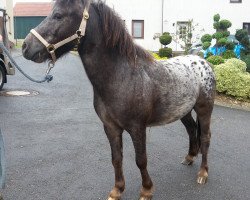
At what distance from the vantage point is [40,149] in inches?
238

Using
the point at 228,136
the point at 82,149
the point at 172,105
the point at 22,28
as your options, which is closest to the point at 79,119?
the point at 82,149

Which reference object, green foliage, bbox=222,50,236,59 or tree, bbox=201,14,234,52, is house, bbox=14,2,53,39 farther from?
green foliage, bbox=222,50,236,59

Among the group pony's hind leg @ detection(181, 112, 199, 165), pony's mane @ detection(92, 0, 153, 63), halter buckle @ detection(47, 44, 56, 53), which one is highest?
pony's mane @ detection(92, 0, 153, 63)

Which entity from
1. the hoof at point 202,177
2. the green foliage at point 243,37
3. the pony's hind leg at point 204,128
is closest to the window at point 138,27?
the green foliage at point 243,37

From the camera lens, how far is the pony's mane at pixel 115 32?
362cm

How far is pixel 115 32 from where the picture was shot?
3.65 meters

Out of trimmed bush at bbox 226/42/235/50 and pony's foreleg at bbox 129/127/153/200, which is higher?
trimmed bush at bbox 226/42/235/50

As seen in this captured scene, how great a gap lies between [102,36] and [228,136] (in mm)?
4253

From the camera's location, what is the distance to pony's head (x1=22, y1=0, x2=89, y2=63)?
3445mm

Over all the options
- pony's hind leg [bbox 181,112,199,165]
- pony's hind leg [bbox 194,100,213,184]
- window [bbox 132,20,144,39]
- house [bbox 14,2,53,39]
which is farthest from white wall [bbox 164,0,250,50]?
pony's hind leg [bbox 194,100,213,184]

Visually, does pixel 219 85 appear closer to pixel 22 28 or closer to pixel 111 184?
pixel 111 184

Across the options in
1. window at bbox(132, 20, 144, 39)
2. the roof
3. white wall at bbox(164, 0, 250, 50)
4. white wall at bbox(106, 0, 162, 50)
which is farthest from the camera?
the roof

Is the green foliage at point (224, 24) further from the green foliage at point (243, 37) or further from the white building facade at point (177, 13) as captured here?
the white building facade at point (177, 13)

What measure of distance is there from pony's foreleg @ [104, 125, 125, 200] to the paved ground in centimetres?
18
